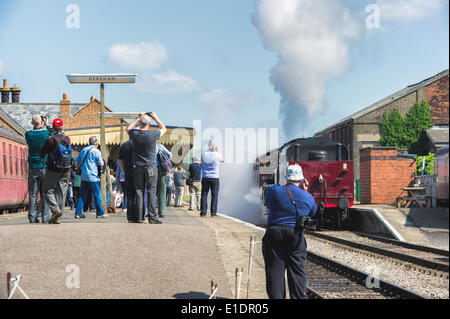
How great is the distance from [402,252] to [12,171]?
40.4ft

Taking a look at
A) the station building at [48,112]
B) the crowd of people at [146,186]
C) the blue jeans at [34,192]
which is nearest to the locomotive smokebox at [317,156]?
the crowd of people at [146,186]

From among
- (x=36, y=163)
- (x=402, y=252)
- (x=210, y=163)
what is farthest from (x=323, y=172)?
(x=36, y=163)

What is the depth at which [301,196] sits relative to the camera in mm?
5691

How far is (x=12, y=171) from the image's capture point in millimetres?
19359

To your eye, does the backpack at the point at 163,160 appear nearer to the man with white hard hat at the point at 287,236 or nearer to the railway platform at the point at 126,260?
the railway platform at the point at 126,260

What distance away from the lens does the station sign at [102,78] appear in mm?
14828

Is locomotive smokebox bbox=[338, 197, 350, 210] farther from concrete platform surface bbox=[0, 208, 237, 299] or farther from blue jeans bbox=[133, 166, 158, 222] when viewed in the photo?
concrete platform surface bbox=[0, 208, 237, 299]

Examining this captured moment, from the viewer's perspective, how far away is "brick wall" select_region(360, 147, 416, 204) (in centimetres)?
2316

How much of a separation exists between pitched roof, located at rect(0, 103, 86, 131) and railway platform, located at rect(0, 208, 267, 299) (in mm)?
50960

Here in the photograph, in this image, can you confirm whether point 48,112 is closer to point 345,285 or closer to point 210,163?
point 210,163
